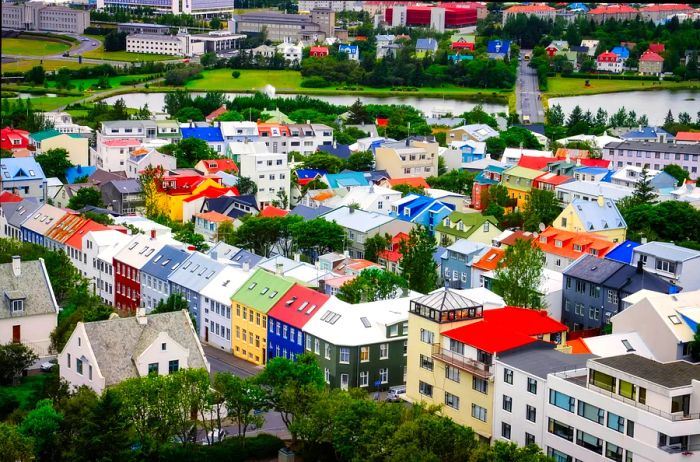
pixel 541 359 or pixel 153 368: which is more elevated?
pixel 541 359

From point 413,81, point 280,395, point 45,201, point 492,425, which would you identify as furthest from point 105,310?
point 413,81

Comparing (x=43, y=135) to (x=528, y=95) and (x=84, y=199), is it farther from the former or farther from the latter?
(x=528, y=95)

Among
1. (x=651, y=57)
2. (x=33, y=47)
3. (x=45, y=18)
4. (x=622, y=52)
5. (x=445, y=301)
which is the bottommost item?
(x=445, y=301)

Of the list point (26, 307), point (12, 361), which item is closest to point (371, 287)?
point (26, 307)

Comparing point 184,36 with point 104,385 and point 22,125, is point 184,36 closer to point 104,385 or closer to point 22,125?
point 22,125

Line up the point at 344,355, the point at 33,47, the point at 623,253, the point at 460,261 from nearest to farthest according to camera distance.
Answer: the point at 344,355, the point at 623,253, the point at 460,261, the point at 33,47

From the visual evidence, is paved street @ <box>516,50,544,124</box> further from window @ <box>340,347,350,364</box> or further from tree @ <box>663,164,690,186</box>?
window @ <box>340,347,350,364</box>

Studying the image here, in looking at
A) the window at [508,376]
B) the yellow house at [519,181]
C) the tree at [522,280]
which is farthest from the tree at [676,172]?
the window at [508,376]

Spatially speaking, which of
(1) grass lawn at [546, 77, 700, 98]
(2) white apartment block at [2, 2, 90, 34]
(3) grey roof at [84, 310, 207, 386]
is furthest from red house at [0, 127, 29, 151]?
(2) white apartment block at [2, 2, 90, 34]
